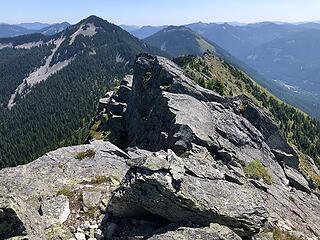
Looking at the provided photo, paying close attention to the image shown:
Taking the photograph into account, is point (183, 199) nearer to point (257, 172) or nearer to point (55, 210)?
point (55, 210)

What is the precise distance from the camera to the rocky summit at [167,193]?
72.8ft

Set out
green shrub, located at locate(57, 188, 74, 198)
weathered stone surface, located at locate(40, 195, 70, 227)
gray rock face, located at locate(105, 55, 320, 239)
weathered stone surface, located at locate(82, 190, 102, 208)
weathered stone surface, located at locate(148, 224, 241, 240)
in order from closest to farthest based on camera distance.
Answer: weathered stone surface, located at locate(148, 224, 241, 240), gray rock face, located at locate(105, 55, 320, 239), weathered stone surface, located at locate(40, 195, 70, 227), weathered stone surface, located at locate(82, 190, 102, 208), green shrub, located at locate(57, 188, 74, 198)

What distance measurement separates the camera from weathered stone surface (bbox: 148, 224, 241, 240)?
67.7ft

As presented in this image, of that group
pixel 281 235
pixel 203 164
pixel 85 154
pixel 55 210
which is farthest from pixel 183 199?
pixel 85 154

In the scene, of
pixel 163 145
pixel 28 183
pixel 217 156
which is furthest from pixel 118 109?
pixel 28 183

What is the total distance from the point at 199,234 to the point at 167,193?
3122 mm

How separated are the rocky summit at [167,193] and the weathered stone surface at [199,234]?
0.19 feet

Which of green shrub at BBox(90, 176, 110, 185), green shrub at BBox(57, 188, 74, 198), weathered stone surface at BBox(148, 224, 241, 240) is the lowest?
green shrub at BBox(57, 188, 74, 198)

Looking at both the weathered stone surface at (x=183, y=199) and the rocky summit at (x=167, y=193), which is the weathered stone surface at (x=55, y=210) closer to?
the rocky summit at (x=167, y=193)

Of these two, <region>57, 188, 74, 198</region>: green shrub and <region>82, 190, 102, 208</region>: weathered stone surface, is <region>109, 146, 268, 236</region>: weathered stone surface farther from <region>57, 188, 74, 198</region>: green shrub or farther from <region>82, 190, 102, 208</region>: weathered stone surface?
<region>57, 188, 74, 198</region>: green shrub

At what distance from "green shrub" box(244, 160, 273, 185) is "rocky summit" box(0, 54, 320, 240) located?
149 millimetres

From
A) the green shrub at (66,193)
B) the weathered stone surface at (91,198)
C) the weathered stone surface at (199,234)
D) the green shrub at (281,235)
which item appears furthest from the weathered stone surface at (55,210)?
the green shrub at (281,235)

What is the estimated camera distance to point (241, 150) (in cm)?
5147

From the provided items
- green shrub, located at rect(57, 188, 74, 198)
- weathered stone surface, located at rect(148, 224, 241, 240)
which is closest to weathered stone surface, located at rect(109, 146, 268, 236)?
weathered stone surface, located at rect(148, 224, 241, 240)
